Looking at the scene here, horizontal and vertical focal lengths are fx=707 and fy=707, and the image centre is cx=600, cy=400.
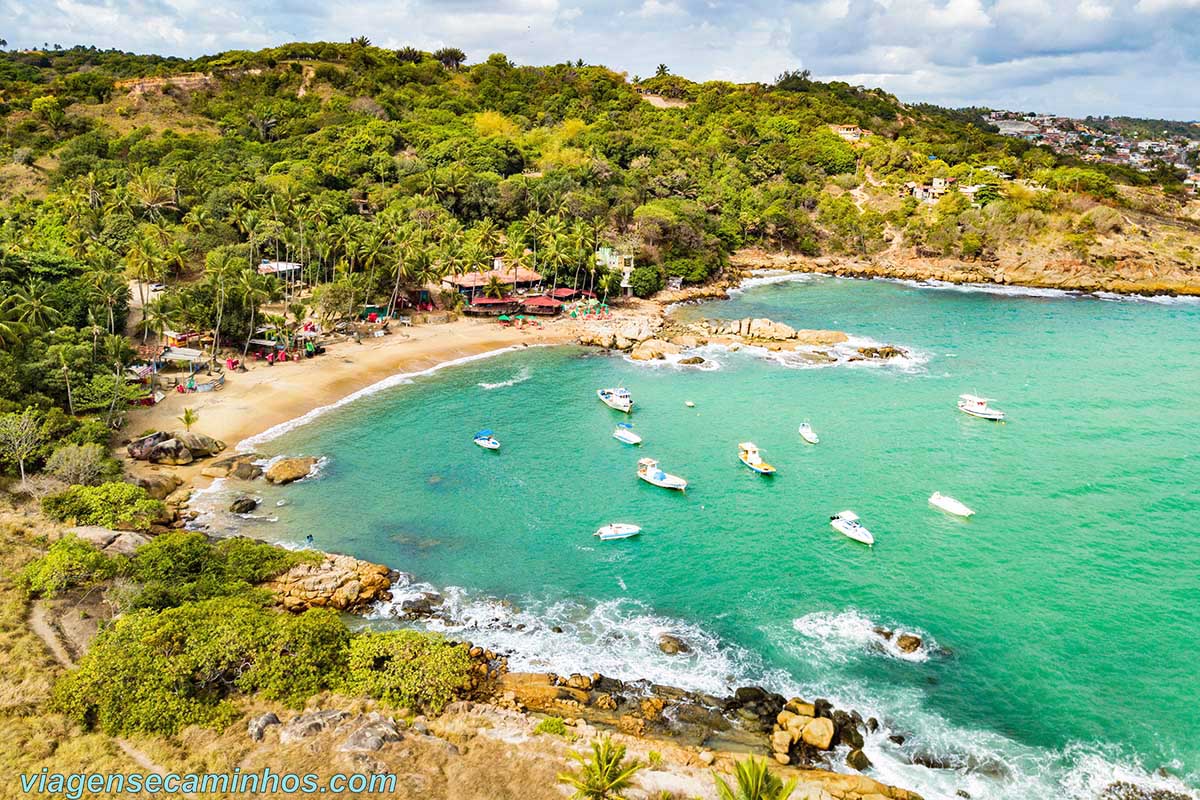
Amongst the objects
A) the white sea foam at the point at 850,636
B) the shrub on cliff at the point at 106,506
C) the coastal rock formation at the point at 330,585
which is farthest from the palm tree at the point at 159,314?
the white sea foam at the point at 850,636

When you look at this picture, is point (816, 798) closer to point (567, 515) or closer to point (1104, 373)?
point (567, 515)

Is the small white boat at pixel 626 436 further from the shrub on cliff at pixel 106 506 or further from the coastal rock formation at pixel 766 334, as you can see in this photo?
the shrub on cliff at pixel 106 506

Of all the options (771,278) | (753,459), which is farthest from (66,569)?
(771,278)

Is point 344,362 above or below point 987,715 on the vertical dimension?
above

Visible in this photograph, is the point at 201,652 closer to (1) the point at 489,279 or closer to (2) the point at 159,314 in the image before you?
(2) the point at 159,314

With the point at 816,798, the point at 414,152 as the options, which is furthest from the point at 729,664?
the point at 414,152

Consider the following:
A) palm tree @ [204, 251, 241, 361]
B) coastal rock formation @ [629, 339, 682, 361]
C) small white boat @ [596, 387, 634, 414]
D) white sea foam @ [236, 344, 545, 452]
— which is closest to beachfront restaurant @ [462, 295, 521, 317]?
white sea foam @ [236, 344, 545, 452]
